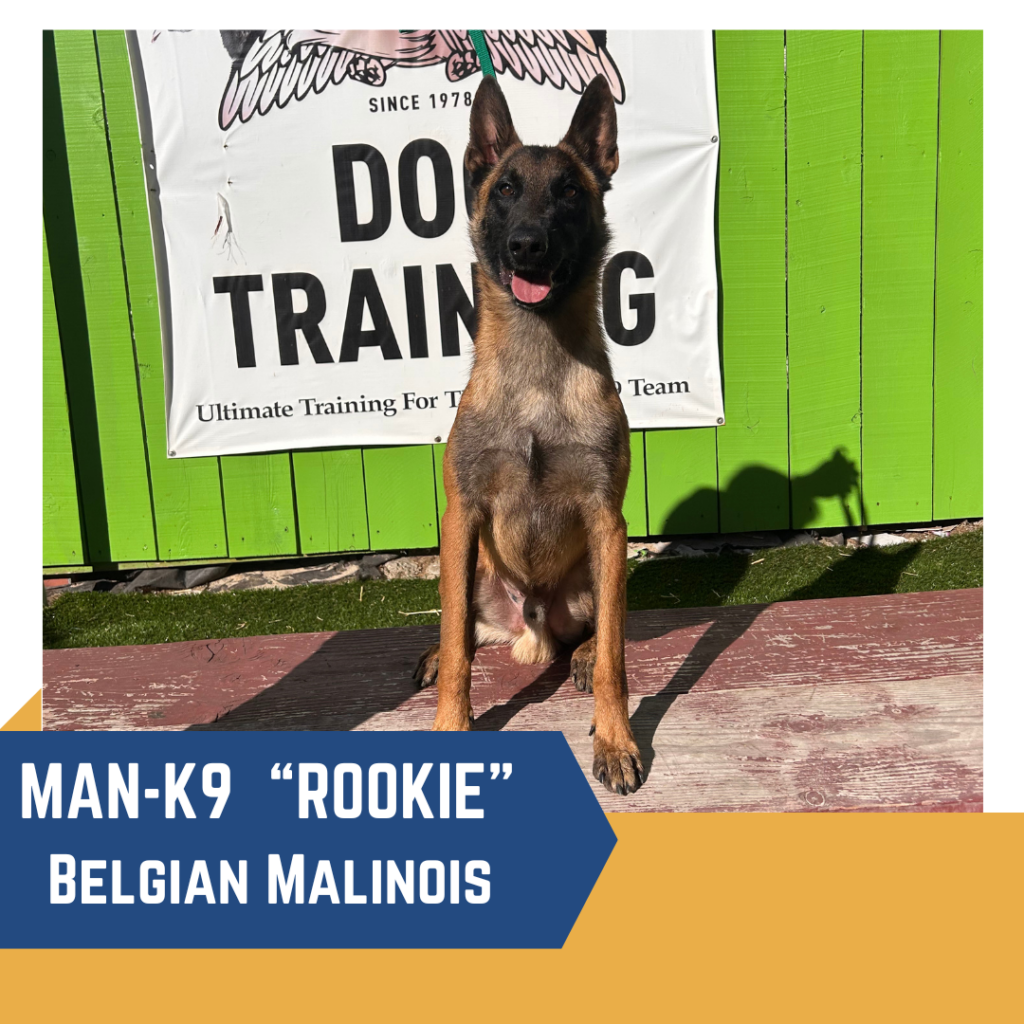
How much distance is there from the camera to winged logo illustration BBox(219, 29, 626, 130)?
422 cm

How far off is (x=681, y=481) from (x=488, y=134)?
2659 millimetres

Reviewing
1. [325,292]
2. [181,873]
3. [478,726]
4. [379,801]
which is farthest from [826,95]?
[181,873]

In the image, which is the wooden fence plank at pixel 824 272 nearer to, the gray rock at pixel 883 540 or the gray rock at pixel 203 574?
the gray rock at pixel 883 540

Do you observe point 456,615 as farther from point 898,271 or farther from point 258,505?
point 898,271

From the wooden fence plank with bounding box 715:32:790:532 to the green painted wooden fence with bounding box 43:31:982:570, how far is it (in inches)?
0.4

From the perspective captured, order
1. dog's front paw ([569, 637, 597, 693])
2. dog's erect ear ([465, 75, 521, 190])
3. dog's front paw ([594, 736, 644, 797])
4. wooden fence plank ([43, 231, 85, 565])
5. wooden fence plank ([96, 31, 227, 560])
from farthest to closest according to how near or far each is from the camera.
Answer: wooden fence plank ([43, 231, 85, 565]) → wooden fence plank ([96, 31, 227, 560]) → dog's front paw ([569, 637, 597, 693]) → dog's erect ear ([465, 75, 521, 190]) → dog's front paw ([594, 736, 644, 797])

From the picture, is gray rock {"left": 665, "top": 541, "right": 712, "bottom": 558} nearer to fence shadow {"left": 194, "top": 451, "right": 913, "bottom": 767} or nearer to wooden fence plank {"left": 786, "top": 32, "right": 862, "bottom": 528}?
wooden fence plank {"left": 786, "top": 32, "right": 862, "bottom": 528}

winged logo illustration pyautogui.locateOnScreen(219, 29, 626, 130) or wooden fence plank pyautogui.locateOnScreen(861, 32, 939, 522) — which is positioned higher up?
winged logo illustration pyautogui.locateOnScreen(219, 29, 626, 130)

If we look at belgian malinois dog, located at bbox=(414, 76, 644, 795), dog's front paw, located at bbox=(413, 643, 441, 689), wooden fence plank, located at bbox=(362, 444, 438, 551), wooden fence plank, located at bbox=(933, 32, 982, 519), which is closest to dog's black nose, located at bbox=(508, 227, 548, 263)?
belgian malinois dog, located at bbox=(414, 76, 644, 795)

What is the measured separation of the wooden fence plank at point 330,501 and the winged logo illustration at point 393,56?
1.80 meters

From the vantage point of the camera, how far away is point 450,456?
2393 mm

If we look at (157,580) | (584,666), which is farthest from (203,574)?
(584,666)

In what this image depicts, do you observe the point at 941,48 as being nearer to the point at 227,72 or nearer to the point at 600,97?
the point at 600,97

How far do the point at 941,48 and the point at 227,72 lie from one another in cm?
355
